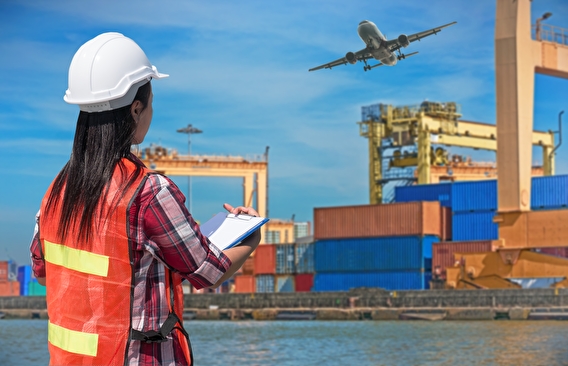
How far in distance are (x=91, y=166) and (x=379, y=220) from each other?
43791mm

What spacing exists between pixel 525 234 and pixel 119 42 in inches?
1342

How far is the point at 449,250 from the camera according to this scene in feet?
134

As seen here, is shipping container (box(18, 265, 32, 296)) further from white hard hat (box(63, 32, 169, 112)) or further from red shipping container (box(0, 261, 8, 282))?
white hard hat (box(63, 32, 169, 112))

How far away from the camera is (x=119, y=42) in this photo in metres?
2.12

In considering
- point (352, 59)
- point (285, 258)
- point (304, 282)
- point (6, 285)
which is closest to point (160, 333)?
point (352, 59)

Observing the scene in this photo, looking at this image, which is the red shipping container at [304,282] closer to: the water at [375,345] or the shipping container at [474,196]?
the shipping container at [474,196]

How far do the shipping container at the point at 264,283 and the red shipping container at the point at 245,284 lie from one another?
0.26m

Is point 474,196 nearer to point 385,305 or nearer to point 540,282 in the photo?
point 385,305

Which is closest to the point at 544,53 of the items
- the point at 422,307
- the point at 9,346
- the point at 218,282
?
the point at 422,307

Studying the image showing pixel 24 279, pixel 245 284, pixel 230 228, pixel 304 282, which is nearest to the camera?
pixel 230 228

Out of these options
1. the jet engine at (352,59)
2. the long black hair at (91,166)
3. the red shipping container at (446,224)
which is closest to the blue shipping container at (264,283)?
the red shipping container at (446,224)

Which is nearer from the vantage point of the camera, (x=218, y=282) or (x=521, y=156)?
(x=218, y=282)

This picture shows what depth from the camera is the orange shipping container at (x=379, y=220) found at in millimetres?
44031

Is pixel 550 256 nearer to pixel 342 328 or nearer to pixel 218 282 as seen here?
pixel 342 328
